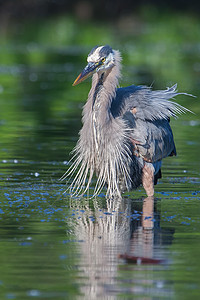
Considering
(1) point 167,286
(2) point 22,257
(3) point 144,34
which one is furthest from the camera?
(3) point 144,34

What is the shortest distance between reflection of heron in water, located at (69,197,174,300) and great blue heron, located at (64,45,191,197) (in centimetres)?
35

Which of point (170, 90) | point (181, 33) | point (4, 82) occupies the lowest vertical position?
point (170, 90)

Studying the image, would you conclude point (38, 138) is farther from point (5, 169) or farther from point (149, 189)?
point (149, 189)

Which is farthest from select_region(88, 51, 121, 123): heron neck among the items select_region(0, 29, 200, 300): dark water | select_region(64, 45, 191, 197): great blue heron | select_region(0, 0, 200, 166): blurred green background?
select_region(0, 29, 200, 300): dark water

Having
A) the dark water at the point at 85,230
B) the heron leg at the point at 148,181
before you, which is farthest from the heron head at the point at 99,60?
the dark water at the point at 85,230

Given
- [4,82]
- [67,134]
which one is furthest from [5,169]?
[4,82]

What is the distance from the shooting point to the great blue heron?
28.3 feet

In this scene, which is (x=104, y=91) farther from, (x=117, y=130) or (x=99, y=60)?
(x=117, y=130)

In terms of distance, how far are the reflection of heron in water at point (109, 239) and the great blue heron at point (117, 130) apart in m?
0.35

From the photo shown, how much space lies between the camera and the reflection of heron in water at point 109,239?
5.45 m

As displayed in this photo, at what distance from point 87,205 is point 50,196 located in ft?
1.53

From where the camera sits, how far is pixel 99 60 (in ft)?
28.1

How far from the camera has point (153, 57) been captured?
29328 mm

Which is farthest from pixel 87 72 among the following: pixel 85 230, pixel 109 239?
pixel 109 239
